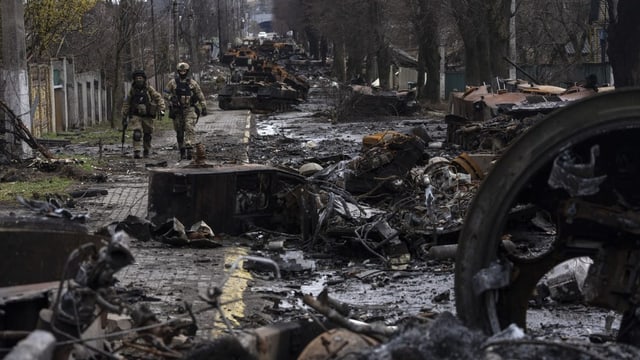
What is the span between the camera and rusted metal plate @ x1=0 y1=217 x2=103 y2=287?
20.0ft

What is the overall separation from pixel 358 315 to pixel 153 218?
15.2ft

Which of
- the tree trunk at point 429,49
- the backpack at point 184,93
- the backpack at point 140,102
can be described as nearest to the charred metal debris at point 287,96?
the tree trunk at point 429,49

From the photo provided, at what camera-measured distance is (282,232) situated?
12820mm

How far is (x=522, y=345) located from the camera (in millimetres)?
4262

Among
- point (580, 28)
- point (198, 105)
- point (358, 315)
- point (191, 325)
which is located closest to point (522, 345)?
point (191, 325)

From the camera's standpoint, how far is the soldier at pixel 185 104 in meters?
21.3

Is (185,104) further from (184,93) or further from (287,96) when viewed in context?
(287,96)

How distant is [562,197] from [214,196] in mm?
7908

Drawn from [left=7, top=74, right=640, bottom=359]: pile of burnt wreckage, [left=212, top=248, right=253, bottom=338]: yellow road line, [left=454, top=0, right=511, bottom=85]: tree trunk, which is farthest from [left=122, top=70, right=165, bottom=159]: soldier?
[left=454, top=0, right=511, bottom=85]: tree trunk

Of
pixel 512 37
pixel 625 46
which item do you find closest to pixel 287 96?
pixel 512 37

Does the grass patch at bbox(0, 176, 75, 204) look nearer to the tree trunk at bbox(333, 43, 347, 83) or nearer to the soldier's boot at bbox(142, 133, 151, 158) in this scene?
the soldier's boot at bbox(142, 133, 151, 158)

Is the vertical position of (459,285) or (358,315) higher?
(459,285)

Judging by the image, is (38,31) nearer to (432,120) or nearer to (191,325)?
(432,120)

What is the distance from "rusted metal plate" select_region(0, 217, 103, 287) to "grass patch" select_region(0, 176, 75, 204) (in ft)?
28.9
